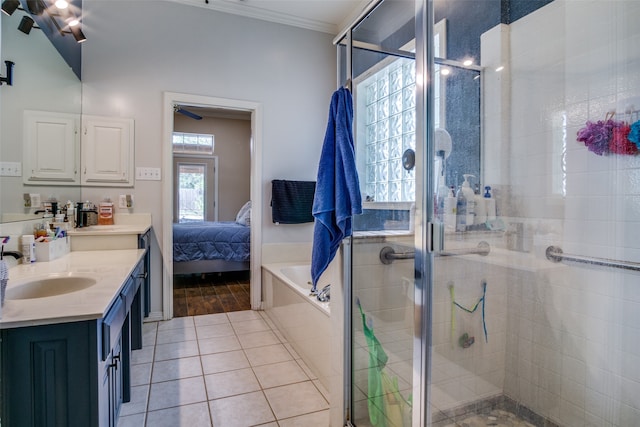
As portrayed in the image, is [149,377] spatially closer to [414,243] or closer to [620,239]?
[414,243]

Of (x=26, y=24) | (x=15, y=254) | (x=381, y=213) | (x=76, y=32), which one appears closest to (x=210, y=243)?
(x=76, y=32)

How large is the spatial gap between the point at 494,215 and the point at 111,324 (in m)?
1.62

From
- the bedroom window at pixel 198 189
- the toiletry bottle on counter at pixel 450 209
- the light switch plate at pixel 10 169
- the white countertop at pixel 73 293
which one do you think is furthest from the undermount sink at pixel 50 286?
the bedroom window at pixel 198 189

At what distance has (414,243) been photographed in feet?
4.25

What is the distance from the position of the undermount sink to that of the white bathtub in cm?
123

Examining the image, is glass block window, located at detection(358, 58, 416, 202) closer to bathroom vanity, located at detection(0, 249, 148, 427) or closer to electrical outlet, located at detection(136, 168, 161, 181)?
bathroom vanity, located at detection(0, 249, 148, 427)

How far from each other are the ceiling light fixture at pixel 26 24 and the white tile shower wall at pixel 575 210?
245 cm

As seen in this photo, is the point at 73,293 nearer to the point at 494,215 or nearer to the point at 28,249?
the point at 28,249

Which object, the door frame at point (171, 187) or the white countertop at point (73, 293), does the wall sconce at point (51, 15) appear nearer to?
the door frame at point (171, 187)

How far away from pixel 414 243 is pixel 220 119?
6625mm

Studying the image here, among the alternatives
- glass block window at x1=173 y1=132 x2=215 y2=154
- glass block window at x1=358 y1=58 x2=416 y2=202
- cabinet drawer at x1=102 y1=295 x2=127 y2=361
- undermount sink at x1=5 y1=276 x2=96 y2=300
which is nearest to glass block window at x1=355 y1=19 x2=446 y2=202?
glass block window at x1=358 y1=58 x2=416 y2=202

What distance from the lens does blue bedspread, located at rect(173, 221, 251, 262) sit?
442cm

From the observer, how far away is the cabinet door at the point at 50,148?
201 centimetres

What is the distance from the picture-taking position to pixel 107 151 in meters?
3.03
